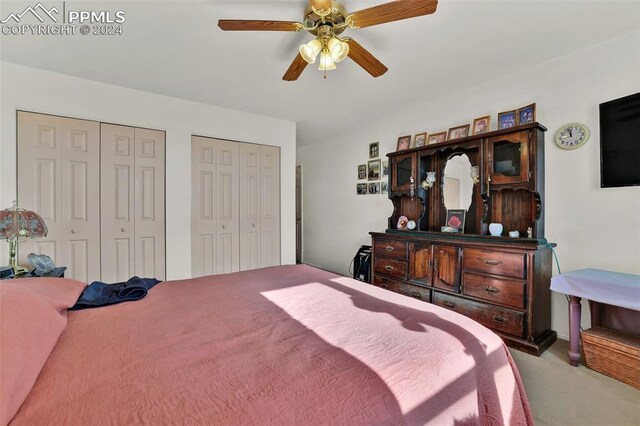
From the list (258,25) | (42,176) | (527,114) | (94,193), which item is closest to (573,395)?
(527,114)

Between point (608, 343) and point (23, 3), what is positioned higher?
point (23, 3)

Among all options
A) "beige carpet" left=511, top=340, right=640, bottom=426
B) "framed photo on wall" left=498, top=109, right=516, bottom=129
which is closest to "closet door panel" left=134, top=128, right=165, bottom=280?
"beige carpet" left=511, top=340, right=640, bottom=426

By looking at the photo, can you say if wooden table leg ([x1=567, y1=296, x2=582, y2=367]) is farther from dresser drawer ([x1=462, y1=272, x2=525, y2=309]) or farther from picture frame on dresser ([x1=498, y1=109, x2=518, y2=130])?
picture frame on dresser ([x1=498, y1=109, x2=518, y2=130])

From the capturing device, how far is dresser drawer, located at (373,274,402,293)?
3.05 m

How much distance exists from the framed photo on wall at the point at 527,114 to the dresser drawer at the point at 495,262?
1273 mm

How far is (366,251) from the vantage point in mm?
3934

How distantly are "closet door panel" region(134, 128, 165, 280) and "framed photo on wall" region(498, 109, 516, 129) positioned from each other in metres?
3.63

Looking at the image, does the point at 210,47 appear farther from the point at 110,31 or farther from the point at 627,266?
the point at 627,266

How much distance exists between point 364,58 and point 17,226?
2756 mm

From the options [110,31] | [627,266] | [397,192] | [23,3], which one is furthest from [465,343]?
[23,3]

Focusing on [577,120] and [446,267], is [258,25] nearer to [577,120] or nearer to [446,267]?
[446,267]

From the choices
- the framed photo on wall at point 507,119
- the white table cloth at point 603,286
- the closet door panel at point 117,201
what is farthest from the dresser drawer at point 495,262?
the closet door panel at point 117,201

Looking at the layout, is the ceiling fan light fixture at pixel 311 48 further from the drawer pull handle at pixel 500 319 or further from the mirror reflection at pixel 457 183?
the drawer pull handle at pixel 500 319

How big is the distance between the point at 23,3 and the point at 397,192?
11.4ft
